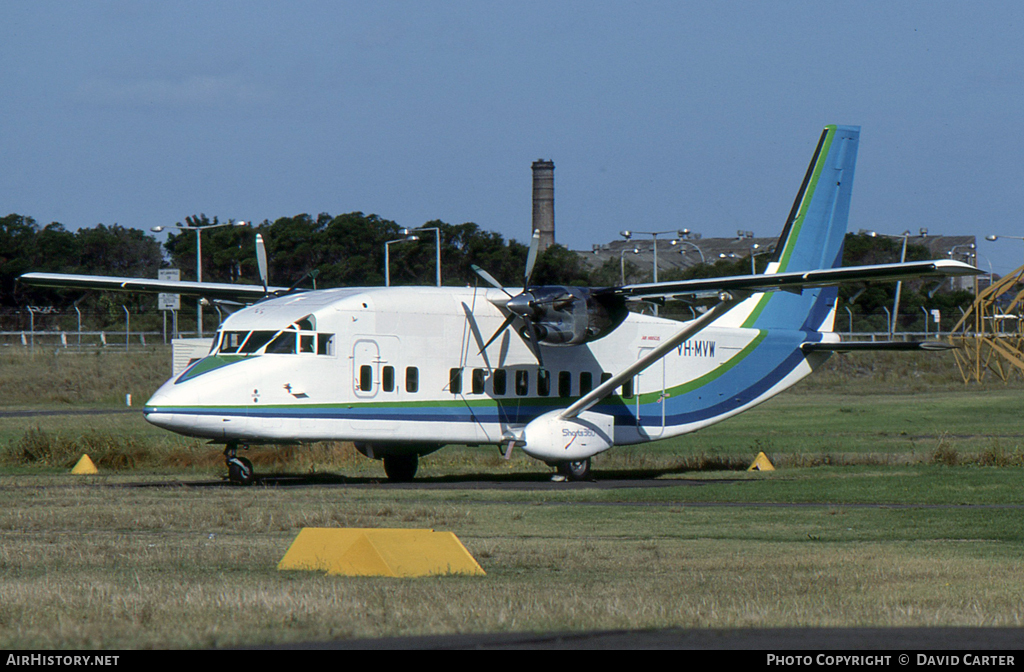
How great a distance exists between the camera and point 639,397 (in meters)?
29.8

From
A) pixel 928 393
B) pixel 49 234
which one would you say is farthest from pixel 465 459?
pixel 49 234

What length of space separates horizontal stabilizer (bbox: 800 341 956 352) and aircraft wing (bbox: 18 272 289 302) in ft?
44.1

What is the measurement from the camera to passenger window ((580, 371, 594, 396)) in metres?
28.9

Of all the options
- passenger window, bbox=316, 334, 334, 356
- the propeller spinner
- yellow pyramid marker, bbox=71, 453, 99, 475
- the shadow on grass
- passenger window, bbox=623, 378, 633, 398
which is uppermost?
the propeller spinner

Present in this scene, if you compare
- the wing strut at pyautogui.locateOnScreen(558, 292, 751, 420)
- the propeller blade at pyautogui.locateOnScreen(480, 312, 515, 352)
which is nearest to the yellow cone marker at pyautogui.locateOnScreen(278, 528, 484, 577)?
the propeller blade at pyautogui.locateOnScreen(480, 312, 515, 352)

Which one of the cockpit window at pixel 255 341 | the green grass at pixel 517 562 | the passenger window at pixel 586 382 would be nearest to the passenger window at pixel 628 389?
the passenger window at pixel 586 382

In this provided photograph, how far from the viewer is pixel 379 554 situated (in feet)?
40.2

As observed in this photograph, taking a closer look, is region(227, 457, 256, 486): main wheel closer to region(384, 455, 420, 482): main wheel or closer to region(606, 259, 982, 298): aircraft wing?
region(384, 455, 420, 482): main wheel

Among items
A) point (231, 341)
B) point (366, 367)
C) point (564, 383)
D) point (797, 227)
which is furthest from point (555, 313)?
point (797, 227)

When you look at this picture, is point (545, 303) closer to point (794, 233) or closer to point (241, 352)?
point (241, 352)

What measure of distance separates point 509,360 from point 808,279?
6650 millimetres

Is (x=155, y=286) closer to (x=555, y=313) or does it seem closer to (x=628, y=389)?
(x=555, y=313)

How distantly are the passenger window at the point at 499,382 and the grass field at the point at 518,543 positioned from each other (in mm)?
1975

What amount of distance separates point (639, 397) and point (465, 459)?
6.21m
